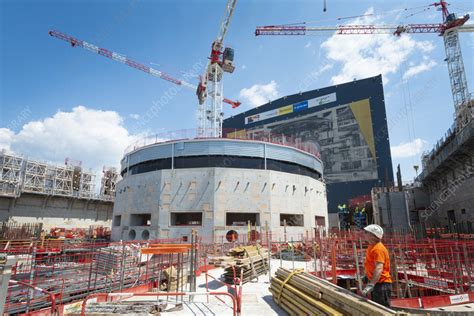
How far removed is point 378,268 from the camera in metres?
4.57

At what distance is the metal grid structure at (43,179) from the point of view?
3950 centimetres

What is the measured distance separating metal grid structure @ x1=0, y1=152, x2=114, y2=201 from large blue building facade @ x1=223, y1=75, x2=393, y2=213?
3182cm

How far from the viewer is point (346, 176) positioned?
5334 cm

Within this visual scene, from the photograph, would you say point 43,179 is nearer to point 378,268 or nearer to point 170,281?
point 170,281

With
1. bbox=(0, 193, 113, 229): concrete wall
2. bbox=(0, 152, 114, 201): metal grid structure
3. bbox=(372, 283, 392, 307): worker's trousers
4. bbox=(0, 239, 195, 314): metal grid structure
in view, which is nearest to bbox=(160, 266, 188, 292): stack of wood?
bbox=(0, 239, 195, 314): metal grid structure

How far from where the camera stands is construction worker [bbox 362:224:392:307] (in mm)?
4602

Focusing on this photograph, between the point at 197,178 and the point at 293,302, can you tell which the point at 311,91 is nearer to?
the point at 197,178

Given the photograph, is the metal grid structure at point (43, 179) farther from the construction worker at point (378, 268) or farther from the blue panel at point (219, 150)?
the construction worker at point (378, 268)

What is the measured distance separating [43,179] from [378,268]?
52.8m

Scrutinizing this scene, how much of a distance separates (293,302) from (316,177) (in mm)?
26700

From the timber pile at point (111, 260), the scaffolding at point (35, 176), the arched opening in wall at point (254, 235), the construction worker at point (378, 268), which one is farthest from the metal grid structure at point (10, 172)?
the construction worker at point (378, 268)

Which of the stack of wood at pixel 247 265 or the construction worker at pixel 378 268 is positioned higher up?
the construction worker at pixel 378 268

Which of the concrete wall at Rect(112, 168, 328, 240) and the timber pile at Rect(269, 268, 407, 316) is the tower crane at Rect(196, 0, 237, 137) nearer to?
the concrete wall at Rect(112, 168, 328, 240)

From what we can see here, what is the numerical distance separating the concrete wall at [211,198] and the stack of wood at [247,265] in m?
10.6
